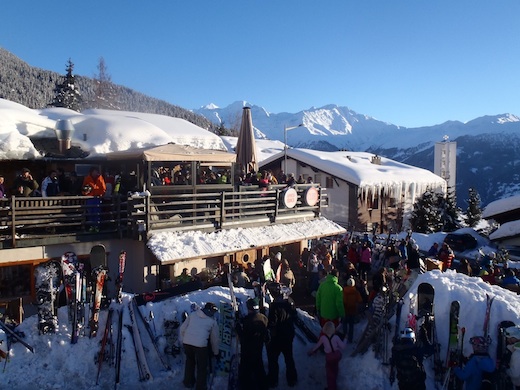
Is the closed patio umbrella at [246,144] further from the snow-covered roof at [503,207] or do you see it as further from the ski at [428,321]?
the snow-covered roof at [503,207]

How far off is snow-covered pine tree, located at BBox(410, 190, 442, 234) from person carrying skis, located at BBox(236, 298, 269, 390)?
914 inches

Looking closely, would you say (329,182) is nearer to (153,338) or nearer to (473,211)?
(473,211)

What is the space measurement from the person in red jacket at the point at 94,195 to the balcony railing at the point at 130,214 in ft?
0.07

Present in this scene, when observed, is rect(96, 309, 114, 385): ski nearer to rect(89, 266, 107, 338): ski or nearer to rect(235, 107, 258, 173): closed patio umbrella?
rect(89, 266, 107, 338): ski

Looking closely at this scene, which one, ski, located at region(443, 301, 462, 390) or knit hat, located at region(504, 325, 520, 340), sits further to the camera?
ski, located at region(443, 301, 462, 390)

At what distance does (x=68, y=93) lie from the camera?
3741cm

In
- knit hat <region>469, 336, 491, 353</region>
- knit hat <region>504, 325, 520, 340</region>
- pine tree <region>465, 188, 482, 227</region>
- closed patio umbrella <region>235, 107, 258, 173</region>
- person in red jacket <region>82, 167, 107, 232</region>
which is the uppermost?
closed patio umbrella <region>235, 107, 258, 173</region>

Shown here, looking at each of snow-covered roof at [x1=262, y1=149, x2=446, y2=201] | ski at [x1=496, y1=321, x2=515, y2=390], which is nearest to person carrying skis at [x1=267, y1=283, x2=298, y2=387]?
ski at [x1=496, y1=321, x2=515, y2=390]

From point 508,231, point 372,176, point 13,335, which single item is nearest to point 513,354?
point 13,335

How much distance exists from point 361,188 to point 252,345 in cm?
2108

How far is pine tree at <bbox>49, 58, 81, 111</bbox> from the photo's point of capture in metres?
37.0

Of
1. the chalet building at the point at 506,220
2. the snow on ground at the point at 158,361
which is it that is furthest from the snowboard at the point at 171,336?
the chalet building at the point at 506,220

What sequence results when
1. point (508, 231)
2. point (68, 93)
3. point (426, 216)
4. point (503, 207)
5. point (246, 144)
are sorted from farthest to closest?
point (68, 93), point (426, 216), point (503, 207), point (508, 231), point (246, 144)

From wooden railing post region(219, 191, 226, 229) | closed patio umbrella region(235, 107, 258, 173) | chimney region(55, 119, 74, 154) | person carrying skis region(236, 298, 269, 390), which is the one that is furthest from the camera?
closed patio umbrella region(235, 107, 258, 173)
